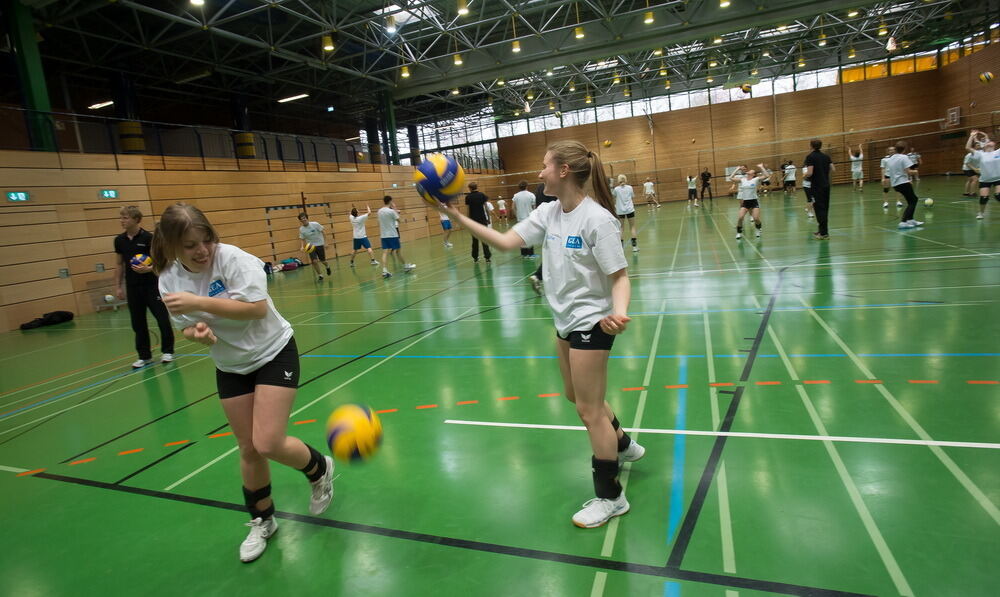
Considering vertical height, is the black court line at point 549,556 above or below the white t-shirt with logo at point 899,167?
below

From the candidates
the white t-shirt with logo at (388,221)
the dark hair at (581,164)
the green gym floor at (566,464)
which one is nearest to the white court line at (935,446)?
the green gym floor at (566,464)

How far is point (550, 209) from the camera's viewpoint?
117 inches

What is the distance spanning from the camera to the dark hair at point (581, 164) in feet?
9.12

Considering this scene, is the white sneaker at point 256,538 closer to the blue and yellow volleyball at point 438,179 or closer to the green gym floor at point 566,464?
the green gym floor at point 566,464

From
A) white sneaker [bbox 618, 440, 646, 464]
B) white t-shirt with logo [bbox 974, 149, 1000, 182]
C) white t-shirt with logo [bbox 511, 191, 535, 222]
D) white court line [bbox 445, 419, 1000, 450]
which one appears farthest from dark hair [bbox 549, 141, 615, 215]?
white t-shirt with logo [bbox 974, 149, 1000, 182]

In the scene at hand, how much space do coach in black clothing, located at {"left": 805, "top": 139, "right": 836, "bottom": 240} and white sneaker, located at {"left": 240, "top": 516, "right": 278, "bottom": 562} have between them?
1288 centimetres

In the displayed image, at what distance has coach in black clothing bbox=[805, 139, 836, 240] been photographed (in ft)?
39.2

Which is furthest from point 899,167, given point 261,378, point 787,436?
point 261,378

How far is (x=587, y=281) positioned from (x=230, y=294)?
6.04ft

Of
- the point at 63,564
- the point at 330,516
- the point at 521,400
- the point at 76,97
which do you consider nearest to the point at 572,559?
the point at 330,516

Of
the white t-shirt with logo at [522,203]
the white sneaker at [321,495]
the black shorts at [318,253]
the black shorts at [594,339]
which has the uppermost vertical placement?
the white t-shirt with logo at [522,203]

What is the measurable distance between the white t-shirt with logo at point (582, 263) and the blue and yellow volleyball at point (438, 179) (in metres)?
0.66

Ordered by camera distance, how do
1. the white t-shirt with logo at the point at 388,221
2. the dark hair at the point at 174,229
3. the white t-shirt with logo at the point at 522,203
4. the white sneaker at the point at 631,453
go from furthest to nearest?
the white t-shirt with logo at the point at 388,221 < the white t-shirt with logo at the point at 522,203 < the white sneaker at the point at 631,453 < the dark hair at the point at 174,229

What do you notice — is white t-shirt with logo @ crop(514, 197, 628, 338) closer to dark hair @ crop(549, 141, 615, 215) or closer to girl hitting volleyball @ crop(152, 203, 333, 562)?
dark hair @ crop(549, 141, 615, 215)
